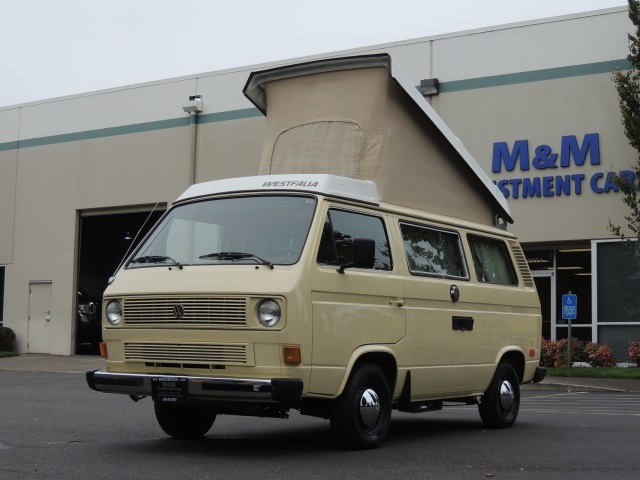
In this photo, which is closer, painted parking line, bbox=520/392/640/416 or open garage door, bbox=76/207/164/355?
painted parking line, bbox=520/392/640/416

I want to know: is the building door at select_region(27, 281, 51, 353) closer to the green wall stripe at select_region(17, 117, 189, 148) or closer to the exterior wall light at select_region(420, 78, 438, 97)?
the green wall stripe at select_region(17, 117, 189, 148)

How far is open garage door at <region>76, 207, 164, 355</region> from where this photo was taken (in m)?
33.6

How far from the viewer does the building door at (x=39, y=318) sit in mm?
33438

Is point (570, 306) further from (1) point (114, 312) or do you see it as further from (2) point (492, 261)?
(1) point (114, 312)

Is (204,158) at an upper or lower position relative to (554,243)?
upper

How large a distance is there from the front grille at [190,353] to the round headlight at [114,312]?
288 millimetres

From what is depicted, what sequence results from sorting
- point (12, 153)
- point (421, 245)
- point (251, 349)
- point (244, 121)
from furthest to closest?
point (12, 153) < point (244, 121) < point (421, 245) < point (251, 349)

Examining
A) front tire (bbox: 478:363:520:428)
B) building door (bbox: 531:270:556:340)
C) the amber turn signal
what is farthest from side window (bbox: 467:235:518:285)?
building door (bbox: 531:270:556:340)

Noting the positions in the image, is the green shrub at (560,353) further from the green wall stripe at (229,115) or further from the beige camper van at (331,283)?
the beige camper van at (331,283)

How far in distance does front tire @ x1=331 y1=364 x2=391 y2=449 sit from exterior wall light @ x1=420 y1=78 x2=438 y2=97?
18121 mm

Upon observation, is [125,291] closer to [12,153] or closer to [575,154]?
[575,154]

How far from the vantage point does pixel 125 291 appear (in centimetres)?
902

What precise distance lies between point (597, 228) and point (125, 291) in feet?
57.8

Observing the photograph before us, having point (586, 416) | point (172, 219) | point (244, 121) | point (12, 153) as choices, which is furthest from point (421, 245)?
point (12, 153)
